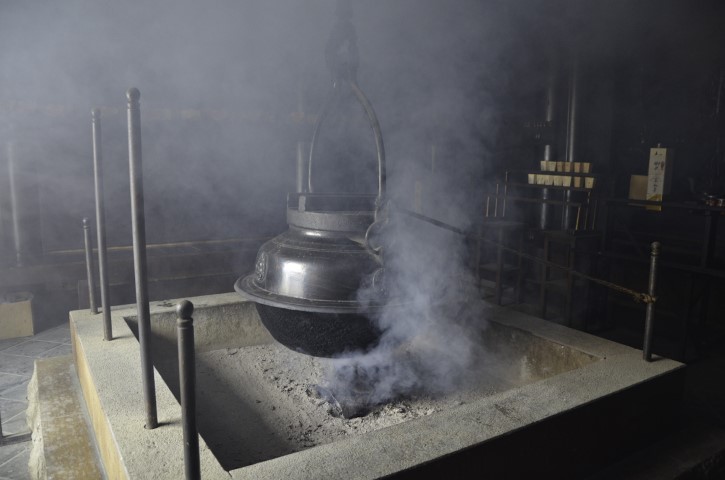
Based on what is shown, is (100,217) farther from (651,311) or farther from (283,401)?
(651,311)

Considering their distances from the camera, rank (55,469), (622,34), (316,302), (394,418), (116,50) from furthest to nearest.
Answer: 1. (622,34)
2. (116,50)
3. (394,418)
4. (316,302)
5. (55,469)

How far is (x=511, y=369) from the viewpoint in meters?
3.36

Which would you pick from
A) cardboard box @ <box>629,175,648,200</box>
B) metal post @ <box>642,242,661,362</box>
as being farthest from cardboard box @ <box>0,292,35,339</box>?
cardboard box @ <box>629,175,648,200</box>

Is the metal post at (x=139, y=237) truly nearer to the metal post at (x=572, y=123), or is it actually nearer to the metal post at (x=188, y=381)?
the metal post at (x=188, y=381)

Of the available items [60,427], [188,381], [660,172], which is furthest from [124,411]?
[660,172]

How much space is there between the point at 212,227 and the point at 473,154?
3.62 m

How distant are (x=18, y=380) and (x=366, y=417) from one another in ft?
10.6

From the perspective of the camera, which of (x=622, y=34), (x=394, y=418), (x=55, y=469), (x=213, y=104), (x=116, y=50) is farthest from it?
(x=213, y=104)

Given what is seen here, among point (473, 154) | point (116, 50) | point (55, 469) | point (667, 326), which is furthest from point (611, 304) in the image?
point (116, 50)

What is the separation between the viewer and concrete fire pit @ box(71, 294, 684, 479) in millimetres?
1861

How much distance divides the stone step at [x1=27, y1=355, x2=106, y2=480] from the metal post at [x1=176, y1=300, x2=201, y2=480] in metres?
0.97

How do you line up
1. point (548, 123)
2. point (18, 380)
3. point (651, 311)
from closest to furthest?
point (651, 311)
point (18, 380)
point (548, 123)

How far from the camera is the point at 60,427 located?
8.59 feet

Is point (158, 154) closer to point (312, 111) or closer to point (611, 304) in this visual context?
point (312, 111)
